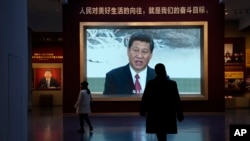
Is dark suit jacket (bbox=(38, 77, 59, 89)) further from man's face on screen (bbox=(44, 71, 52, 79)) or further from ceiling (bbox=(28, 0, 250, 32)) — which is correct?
ceiling (bbox=(28, 0, 250, 32))

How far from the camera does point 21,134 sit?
8227 millimetres

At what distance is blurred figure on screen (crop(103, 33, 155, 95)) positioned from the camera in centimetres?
1904

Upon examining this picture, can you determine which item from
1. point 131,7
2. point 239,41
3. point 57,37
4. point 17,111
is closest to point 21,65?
point 17,111

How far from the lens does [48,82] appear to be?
32.6 metres

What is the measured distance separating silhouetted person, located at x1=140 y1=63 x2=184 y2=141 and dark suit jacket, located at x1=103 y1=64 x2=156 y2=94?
39.1ft

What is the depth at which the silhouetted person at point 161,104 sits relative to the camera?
23.0ft

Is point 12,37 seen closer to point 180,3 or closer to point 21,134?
point 21,134

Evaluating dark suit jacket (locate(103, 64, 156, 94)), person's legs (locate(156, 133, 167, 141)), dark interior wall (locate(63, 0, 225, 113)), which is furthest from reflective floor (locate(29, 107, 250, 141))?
person's legs (locate(156, 133, 167, 141))

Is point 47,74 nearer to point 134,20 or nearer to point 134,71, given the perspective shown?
point 134,71

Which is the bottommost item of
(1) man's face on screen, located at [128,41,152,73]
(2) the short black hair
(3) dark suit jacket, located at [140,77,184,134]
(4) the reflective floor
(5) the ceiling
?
(4) the reflective floor

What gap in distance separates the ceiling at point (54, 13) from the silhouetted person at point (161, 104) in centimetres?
1186

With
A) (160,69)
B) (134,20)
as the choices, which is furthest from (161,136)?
(134,20)

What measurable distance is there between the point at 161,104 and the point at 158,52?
12315 mm

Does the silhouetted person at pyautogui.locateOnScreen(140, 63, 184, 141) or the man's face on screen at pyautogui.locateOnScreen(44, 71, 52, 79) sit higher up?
the man's face on screen at pyautogui.locateOnScreen(44, 71, 52, 79)
